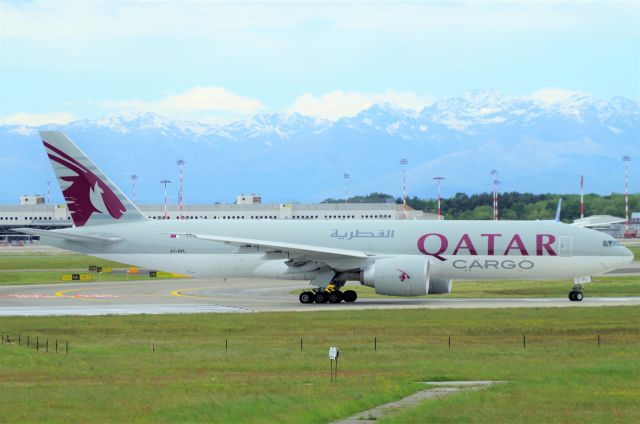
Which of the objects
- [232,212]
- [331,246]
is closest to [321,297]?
[331,246]

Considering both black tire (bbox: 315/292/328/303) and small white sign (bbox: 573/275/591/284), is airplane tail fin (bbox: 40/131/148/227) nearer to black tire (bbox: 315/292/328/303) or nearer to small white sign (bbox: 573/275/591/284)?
black tire (bbox: 315/292/328/303)

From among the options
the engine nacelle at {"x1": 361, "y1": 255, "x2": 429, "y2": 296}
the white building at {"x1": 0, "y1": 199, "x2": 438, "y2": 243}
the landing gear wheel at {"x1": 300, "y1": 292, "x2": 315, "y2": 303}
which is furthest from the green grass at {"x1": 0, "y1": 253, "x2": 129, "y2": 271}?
the white building at {"x1": 0, "y1": 199, "x2": 438, "y2": 243}

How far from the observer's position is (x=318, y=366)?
30203 millimetres

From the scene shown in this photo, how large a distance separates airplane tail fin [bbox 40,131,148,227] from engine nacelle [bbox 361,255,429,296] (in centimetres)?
1360

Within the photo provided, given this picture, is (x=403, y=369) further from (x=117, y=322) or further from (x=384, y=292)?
(x=384, y=292)

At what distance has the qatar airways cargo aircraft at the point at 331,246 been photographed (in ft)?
168

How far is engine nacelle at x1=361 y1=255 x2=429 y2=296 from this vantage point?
164 feet

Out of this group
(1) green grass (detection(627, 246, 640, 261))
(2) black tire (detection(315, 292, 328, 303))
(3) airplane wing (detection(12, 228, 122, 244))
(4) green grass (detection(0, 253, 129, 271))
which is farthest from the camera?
(1) green grass (detection(627, 246, 640, 261))

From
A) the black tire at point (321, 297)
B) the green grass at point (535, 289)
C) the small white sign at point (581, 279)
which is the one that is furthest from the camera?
the green grass at point (535, 289)

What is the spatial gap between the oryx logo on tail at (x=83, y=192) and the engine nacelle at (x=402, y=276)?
13971 millimetres

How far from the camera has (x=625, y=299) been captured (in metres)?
53.3

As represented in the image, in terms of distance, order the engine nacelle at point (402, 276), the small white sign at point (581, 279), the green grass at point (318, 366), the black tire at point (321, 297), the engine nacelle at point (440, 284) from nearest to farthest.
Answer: the green grass at point (318, 366) < the engine nacelle at point (402, 276) < the black tire at point (321, 297) < the engine nacelle at point (440, 284) < the small white sign at point (581, 279)

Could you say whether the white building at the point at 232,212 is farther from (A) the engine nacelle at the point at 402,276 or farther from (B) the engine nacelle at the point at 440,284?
(A) the engine nacelle at the point at 402,276

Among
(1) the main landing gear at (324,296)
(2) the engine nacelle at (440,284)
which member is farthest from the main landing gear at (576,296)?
(1) the main landing gear at (324,296)
